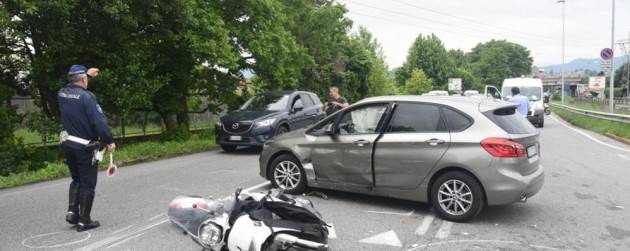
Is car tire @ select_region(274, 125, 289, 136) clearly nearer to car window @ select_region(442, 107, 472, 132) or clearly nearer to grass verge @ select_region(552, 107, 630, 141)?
car window @ select_region(442, 107, 472, 132)

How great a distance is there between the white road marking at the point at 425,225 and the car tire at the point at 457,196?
0.14 metres

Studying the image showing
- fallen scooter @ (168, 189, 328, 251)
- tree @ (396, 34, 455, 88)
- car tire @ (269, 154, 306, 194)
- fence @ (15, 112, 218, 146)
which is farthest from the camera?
tree @ (396, 34, 455, 88)

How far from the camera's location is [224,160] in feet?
38.4

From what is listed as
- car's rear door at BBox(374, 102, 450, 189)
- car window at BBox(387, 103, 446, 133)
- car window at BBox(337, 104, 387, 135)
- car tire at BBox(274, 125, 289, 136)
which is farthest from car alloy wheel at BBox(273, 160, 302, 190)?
car tire at BBox(274, 125, 289, 136)

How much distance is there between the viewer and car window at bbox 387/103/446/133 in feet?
20.3

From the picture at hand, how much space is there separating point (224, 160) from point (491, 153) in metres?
7.38

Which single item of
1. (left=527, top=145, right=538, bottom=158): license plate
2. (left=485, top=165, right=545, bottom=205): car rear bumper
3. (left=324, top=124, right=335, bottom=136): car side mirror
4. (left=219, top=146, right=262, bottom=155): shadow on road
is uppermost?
(left=324, top=124, right=335, bottom=136): car side mirror

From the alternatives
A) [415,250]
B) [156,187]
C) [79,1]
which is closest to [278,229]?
[415,250]

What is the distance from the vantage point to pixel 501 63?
11188 cm

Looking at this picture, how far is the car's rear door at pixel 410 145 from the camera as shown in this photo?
6.06 m

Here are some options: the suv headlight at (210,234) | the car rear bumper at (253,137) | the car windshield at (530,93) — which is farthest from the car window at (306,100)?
the car windshield at (530,93)

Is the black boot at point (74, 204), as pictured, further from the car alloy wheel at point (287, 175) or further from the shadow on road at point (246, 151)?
the shadow on road at point (246, 151)

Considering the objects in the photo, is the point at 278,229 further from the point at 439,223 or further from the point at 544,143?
the point at 544,143

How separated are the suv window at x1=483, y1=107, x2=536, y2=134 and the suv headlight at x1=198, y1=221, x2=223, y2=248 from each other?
3.53 meters
